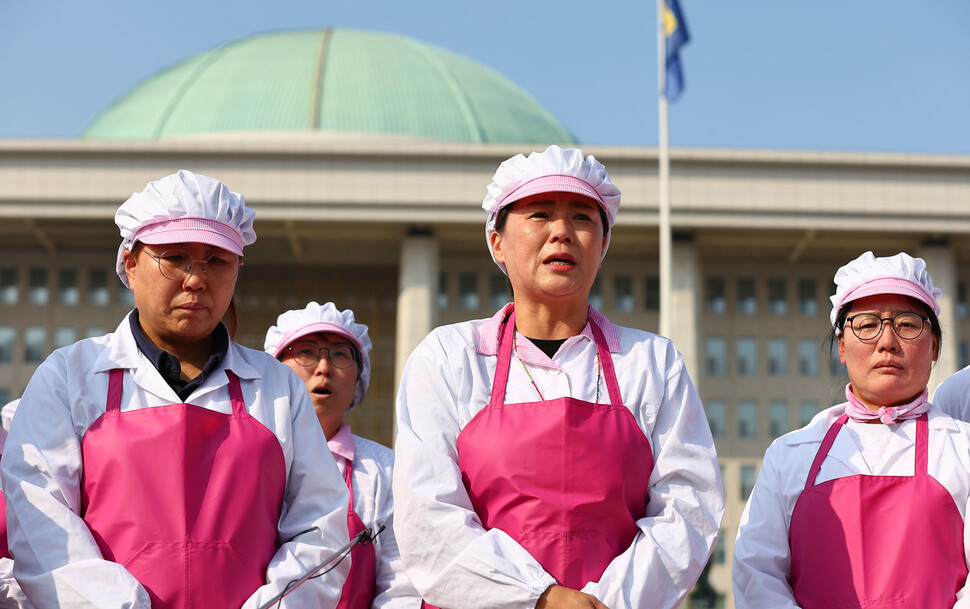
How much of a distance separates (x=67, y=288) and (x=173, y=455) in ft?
117

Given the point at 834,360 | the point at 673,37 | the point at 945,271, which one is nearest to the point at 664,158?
the point at 673,37

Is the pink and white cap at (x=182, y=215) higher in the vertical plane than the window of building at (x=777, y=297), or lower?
lower

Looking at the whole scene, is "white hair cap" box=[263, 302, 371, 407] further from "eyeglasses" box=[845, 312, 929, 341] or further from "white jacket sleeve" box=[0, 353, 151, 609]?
"eyeglasses" box=[845, 312, 929, 341]

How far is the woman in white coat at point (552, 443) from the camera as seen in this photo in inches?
152

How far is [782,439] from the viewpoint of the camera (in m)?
4.93

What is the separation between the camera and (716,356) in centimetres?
3766

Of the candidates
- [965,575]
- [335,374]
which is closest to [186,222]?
[335,374]

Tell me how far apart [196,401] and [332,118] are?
3672cm

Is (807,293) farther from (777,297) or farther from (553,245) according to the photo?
(553,245)

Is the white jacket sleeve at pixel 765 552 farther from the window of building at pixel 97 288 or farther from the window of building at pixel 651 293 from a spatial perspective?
the window of building at pixel 97 288

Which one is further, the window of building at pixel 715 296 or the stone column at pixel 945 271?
the window of building at pixel 715 296

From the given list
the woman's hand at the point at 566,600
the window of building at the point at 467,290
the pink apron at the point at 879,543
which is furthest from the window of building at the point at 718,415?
the woman's hand at the point at 566,600

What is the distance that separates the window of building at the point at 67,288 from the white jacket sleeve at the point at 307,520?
35433mm

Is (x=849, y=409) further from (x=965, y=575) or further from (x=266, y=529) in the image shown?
(x=266, y=529)
